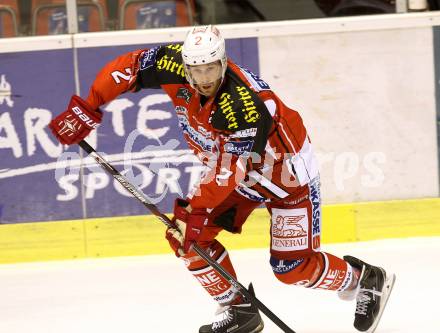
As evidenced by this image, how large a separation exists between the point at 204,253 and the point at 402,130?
202cm

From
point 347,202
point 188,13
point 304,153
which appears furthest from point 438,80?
point 304,153

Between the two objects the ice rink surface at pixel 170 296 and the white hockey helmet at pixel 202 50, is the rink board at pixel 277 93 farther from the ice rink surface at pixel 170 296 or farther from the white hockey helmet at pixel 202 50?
the white hockey helmet at pixel 202 50

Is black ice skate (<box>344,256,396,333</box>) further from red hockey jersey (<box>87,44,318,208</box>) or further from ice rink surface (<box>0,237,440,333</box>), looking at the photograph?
red hockey jersey (<box>87,44,318,208</box>)

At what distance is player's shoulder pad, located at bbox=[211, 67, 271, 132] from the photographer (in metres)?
3.35

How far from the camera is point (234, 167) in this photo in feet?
11.1

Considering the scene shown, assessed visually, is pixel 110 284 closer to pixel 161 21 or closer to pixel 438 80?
pixel 161 21

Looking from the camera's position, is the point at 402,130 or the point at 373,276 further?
the point at 402,130

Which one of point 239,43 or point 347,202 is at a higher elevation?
point 239,43

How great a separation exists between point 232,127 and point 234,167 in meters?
0.14

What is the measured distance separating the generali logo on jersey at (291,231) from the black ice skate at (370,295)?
1.20 ft

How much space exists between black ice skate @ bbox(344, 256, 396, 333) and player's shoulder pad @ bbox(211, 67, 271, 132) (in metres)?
0.89

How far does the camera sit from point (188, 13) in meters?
5.34

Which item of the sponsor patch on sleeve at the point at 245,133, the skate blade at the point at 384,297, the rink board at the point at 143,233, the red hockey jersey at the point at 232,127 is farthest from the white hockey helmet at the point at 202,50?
the rink board at the point at 143,233

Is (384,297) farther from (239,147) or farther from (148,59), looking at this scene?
(148,59)
